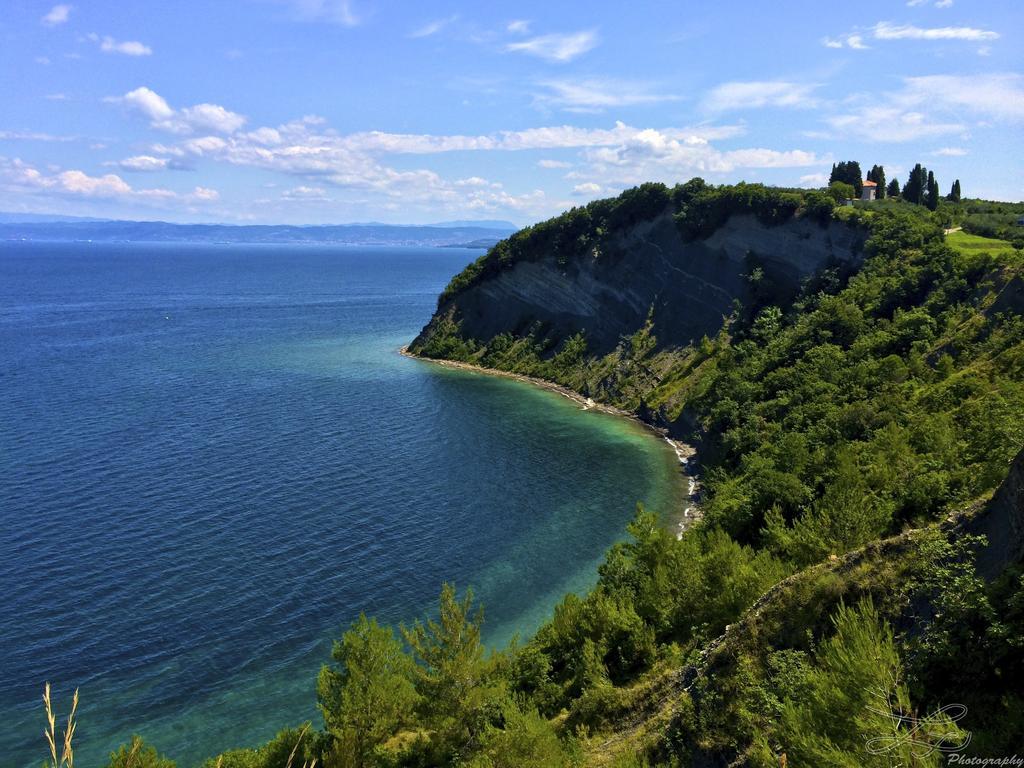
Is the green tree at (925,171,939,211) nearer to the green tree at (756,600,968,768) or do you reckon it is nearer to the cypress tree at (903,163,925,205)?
the cypress tree at (903,163,925,205)

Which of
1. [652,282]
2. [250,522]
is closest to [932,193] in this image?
[652,282]

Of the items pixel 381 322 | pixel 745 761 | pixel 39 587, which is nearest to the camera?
pixel 745 761

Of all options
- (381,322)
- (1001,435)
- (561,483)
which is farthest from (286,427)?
(381,322)

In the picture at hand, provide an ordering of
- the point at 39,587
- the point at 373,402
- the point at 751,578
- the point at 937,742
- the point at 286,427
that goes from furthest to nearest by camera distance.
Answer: the point at 373,402 < the point at 286,427 < the point at 39,587 < the point at 751,578 < the point at 937,742

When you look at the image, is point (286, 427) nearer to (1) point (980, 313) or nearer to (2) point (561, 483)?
(2) point (561, 483)

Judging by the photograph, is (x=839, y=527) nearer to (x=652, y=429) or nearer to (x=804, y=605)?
(x=804, y=605)

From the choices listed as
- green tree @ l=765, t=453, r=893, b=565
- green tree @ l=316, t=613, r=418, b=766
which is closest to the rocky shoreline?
green tree @ l=765, t=453, r=893, b=565

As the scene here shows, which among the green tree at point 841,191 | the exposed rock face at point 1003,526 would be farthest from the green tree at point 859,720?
the green tree at point 841,191

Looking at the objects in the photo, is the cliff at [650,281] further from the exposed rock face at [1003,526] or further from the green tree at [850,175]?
the exposed rock face at [1003,526]
